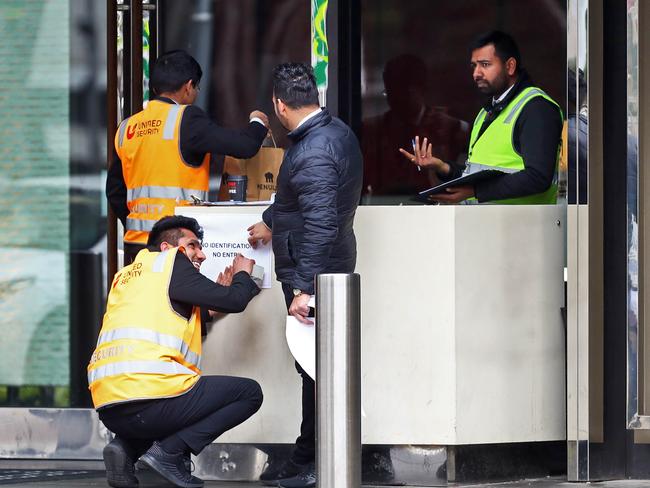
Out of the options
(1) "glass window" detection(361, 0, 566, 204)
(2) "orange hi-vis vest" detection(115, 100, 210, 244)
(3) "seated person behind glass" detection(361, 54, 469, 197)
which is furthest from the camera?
(3) "seated person behind glass" detection(361, 54, 469, 197)

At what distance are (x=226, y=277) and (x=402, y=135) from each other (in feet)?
6.26

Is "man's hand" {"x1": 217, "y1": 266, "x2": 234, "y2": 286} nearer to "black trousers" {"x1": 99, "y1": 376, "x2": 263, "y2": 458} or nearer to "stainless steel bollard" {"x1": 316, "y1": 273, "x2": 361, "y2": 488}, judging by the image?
"black trousers" {"x1": 99, "y1": 376, "x2": 263, "y2": 458}

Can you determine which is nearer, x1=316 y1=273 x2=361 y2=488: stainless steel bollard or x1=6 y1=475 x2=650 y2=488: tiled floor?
x1=316 y1=273 x2=361 y2=488: stainless steel bollard

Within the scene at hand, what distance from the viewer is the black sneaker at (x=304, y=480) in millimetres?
6094

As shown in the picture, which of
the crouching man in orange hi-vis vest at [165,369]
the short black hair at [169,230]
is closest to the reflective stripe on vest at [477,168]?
the crouching man in orange hi-vis vest at [165,369]

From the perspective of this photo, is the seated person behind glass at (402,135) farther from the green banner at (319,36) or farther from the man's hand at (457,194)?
the man's hand at (457,194)

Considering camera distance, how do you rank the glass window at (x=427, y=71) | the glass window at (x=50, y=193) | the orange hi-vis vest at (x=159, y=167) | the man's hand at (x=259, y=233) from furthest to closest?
the glass window at (x=427, y=71), the glass window at (x=50, y=193), the orange hi-vis vest at (x=159, y=167), the man's hand at (x=259, y=233)

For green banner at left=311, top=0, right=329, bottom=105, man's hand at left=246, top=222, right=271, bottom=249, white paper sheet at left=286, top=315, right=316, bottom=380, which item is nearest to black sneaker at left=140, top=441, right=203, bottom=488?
white paper sheet at left=286, top=315, right=316, bottom=380

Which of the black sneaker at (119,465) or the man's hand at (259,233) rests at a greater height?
the man's hand at (259,233)

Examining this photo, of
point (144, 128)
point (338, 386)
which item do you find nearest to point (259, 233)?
point (144, 128)

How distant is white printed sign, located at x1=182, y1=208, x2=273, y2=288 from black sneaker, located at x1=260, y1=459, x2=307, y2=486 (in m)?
0.79

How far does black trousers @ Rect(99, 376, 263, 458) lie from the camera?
5.95 meters

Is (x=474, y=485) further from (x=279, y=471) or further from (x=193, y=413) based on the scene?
(x=193, y=413)

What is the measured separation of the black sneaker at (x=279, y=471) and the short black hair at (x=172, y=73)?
1.82m
